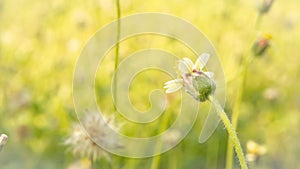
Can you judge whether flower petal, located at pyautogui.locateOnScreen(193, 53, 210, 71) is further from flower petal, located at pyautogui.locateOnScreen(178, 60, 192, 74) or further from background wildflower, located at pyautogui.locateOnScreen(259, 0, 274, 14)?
background wildflower, located at pyautogui.locateOnScreen(259, 0, 274, 14)

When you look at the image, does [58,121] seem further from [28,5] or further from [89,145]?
[28,5]

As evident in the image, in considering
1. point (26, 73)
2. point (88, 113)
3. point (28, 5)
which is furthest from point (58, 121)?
point (28, 5)

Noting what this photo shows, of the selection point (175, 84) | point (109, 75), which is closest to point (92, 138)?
point (175, 84)

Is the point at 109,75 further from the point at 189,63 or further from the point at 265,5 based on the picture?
the point at 189,63

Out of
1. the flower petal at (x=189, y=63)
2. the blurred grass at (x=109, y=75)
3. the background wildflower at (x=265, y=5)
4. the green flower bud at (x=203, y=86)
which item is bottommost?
the green flower bud at (x=203, y=86)

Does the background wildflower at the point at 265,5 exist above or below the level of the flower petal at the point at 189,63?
above

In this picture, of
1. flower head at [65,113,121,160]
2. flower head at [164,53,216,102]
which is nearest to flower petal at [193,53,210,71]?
flower head at [164,53,216,102]

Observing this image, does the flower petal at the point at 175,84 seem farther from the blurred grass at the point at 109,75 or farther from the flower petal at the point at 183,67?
the blurred grass at the point at 109,75

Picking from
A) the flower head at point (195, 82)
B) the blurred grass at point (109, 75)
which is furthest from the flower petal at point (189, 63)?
the blurred grass at point (109, 75)
